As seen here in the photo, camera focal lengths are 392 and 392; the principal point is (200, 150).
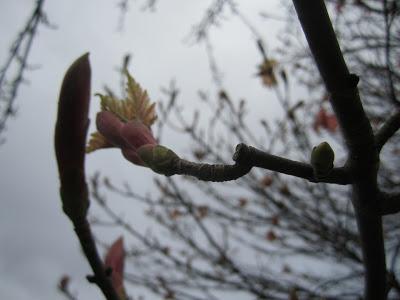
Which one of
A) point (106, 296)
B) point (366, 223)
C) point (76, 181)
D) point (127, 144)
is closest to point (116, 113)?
point (127, 144)

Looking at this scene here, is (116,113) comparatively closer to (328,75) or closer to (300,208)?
(328,75)

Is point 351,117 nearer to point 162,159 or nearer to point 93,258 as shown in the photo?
point 162,159

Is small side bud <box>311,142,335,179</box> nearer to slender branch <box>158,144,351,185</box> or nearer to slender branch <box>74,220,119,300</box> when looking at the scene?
slender branch <box>158,144,351,185</box>

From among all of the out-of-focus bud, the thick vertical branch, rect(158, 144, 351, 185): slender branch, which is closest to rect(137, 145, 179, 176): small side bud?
rect(158, 144, 351, 185): slender branch

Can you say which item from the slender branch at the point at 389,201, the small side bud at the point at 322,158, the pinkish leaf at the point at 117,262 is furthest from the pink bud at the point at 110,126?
the slender branch at the point at 389,201

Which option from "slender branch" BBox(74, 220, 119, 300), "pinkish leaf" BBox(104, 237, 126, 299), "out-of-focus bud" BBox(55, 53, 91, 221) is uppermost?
"out-of-focus bud" BBox(55, 53, 91, 221)

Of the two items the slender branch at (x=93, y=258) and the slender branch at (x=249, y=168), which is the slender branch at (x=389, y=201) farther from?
the slender branch at (x=93, y=258)

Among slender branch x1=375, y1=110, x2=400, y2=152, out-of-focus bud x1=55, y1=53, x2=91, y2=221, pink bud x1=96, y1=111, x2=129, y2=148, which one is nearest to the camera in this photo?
out-of-focus bud x1=55, y1=53, x2=91, y2=221

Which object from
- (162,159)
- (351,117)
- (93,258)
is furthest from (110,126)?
(351,117)
